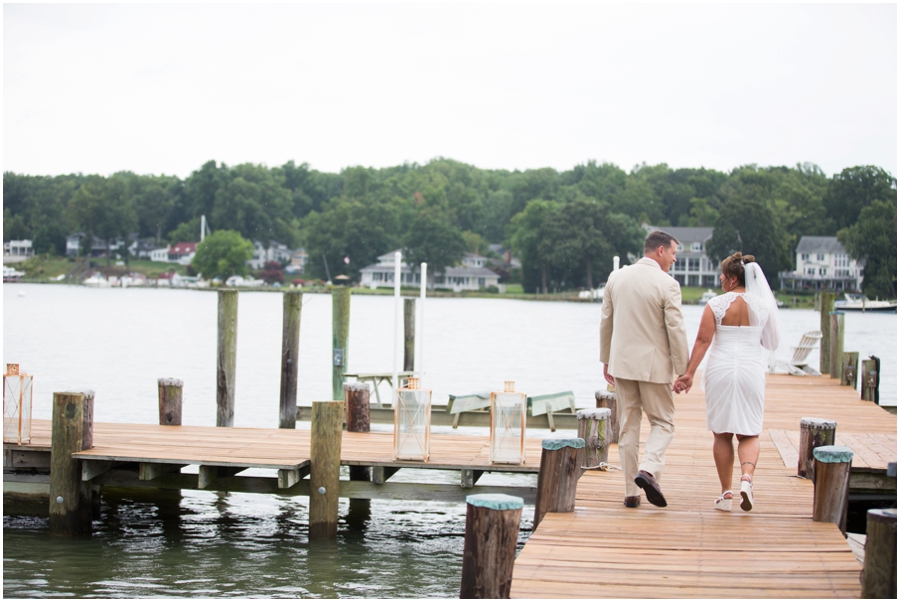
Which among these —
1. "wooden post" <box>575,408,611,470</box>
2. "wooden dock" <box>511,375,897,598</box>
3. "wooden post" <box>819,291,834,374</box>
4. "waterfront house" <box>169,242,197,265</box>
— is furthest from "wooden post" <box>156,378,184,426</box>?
"waterfront house" <box>169,242,197,265</box>

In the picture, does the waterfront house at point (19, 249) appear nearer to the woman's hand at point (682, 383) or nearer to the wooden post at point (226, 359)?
the wooden post at point (226, 359)

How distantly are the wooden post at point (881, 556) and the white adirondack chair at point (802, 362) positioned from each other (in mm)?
16271

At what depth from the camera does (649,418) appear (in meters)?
7.09

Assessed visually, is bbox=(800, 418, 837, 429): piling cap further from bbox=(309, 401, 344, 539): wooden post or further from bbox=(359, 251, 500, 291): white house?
bbox=(359, 251, 500, 291): white house

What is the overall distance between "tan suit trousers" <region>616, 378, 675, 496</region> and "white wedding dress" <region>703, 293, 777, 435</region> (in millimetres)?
322

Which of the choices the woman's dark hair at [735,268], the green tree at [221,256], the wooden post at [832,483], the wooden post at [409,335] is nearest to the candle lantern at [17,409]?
the woman's dark hair at [735,268]

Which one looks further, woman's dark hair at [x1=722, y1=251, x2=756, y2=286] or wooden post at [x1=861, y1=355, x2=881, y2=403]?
wooden post at [x1=861, y1=355, x2=881, y2=403]

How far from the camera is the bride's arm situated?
6758 mm

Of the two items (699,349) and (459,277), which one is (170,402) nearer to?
(699,349)

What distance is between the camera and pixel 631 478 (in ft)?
23.6

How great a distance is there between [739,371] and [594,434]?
1.90 m

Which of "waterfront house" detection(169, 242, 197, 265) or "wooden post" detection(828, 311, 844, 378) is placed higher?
"waterfront house" detection(169, 242, 197, 265)

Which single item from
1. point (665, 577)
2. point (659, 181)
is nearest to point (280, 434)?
point (665, 577)

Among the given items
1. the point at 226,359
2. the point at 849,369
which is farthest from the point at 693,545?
the point at 849,369
